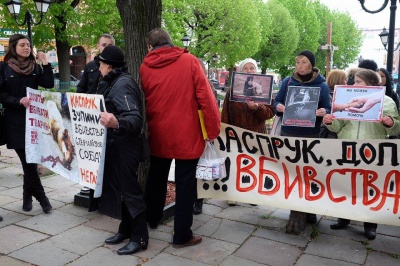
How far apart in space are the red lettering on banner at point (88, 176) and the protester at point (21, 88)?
1.15 m

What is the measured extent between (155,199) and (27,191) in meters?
1.74

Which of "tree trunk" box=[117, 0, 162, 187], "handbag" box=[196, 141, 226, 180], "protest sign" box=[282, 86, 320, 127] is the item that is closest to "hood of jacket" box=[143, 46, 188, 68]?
"handbag" box=[196, 141, 226, 180]

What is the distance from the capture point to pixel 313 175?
13.2 feet

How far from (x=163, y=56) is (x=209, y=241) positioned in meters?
1.86

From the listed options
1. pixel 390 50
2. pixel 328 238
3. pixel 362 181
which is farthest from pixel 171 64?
pixel 390 50

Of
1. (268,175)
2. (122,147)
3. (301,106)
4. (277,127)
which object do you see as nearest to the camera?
(122,147)

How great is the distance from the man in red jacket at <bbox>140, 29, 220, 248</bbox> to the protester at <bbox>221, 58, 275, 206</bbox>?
3.44ft

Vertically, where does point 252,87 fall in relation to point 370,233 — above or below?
above

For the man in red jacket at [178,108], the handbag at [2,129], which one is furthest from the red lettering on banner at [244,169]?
the handbag at [2,129]

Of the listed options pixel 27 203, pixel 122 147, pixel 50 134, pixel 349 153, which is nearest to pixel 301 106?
pixel 349 153

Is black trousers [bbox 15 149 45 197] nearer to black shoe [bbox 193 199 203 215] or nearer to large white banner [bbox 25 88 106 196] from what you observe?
large white banner [bbox 25 88 106 196]

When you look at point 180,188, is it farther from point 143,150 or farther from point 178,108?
point 178,108

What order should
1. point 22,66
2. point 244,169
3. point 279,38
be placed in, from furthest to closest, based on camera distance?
point 279,38
point 22,66
point 244,169

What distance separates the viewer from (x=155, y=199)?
160 inches
